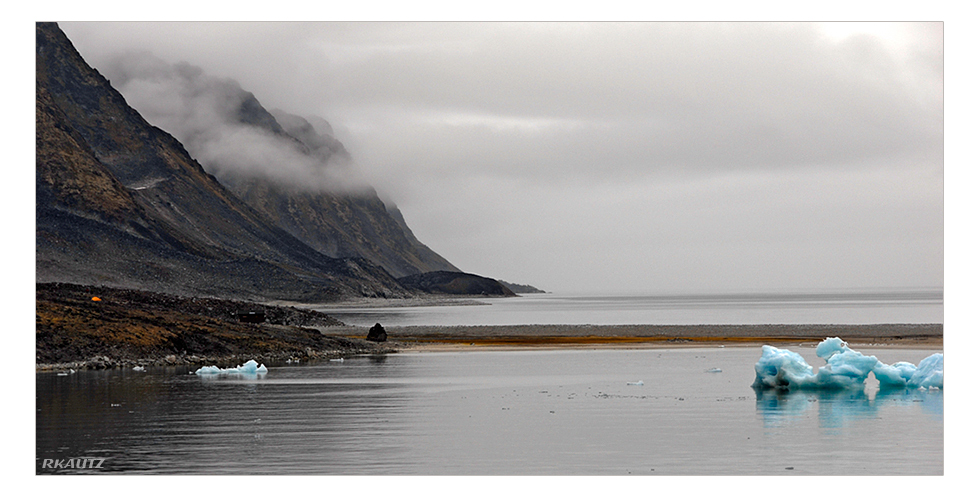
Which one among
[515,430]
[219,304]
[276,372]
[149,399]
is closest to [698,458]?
Answer: [515,430]

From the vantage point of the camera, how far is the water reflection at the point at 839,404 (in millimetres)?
28078

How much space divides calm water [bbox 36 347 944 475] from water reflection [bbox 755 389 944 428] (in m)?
0.07

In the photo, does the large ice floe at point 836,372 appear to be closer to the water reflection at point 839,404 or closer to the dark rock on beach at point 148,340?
the water reflection at point 839,404

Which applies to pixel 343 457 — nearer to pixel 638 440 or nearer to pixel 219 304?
pixel 638 440

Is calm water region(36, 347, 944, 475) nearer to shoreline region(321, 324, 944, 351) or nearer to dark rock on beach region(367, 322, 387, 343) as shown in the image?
shoreline region(321, 324, 944, 351)

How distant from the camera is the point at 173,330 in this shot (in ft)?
184

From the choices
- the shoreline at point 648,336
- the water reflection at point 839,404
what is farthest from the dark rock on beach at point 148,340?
the water reflection at point 839,404

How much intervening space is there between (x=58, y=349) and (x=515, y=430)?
3307 centimetres

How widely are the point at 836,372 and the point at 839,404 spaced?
4646mm

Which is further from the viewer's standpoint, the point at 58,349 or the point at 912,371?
the point at 58,349

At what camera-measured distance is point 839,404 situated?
31.7 meters

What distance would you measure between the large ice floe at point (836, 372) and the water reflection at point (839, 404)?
1.42ft

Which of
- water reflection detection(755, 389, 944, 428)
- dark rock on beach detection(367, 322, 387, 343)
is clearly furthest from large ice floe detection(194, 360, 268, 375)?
dark rock on beach detection(367, 322, 387, 343)

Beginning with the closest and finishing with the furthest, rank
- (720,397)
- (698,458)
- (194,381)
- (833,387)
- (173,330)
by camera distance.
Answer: (698,458) < (720,397) < (833,387) < (194,381) < (173,330)
